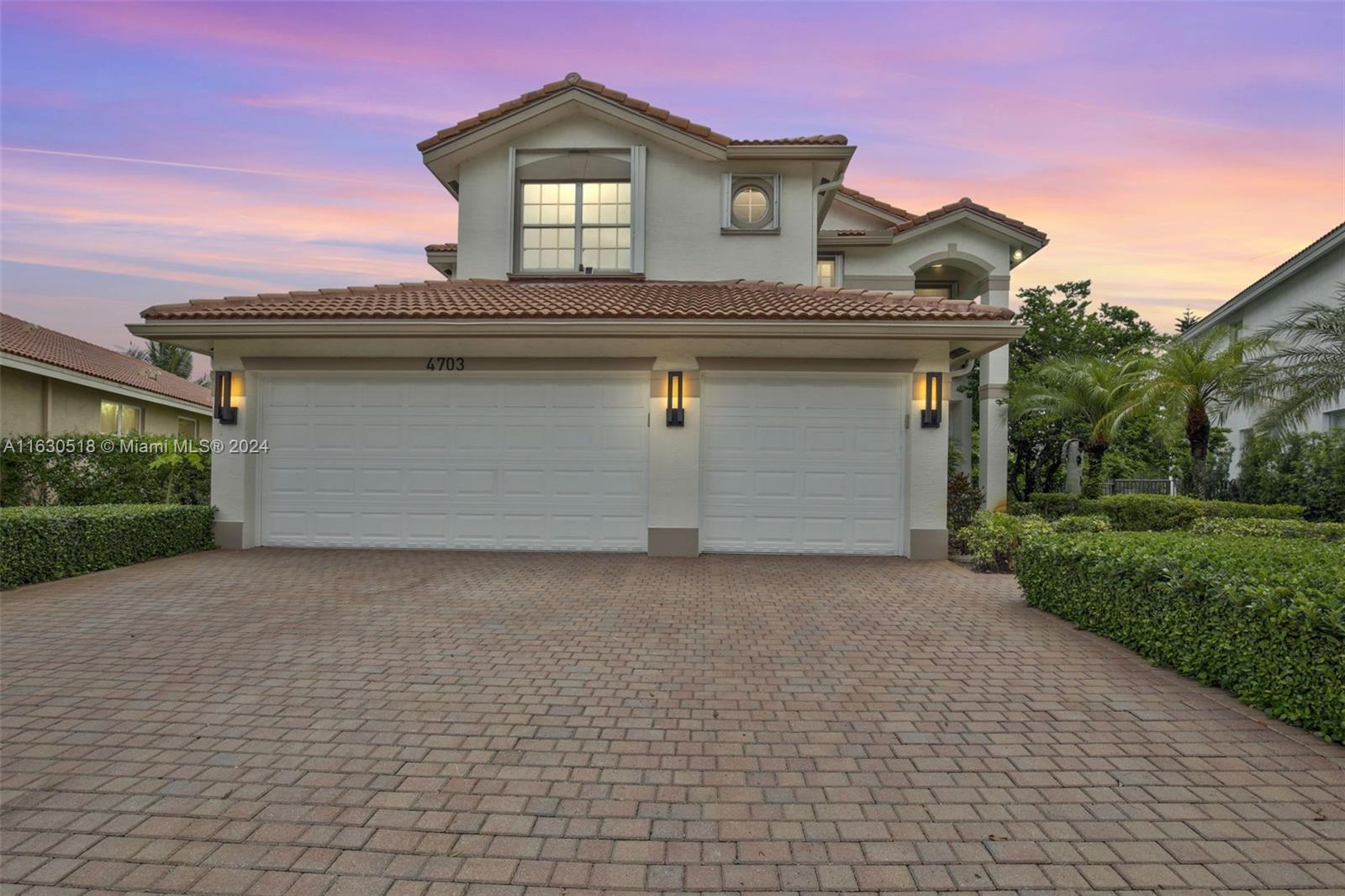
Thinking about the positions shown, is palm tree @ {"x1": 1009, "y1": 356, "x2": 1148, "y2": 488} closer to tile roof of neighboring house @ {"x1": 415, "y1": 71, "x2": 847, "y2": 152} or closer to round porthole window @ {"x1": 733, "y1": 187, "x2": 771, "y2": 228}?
round porthole window @ {"x1": 733, "y1": 187, "x2": 771, "y2": 228}

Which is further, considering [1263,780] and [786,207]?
[786,207]

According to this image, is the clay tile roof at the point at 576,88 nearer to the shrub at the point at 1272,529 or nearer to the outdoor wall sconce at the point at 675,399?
the outdoor wall sconce at the point at 675,399

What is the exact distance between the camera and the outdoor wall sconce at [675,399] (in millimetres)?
9641

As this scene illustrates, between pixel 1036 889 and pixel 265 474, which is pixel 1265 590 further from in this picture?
pixel 265 474

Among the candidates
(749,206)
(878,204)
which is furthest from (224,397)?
(878,204)

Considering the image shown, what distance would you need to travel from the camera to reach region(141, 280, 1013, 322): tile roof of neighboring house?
29.8ft

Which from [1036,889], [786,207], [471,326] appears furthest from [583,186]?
[1036,889]

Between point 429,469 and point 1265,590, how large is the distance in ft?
32.2

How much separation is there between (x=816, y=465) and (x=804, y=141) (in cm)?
671

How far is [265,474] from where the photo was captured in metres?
10.1

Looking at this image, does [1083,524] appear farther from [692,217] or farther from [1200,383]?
[692,217]

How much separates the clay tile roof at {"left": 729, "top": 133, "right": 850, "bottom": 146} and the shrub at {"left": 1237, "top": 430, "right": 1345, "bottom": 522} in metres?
10.0

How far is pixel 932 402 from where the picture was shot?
9594 millimetres

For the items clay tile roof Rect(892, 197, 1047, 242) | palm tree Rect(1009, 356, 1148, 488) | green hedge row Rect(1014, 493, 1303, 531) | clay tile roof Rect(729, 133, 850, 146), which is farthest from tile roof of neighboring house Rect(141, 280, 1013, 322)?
palm tree Rect(1009, 356, 1148, 488)
